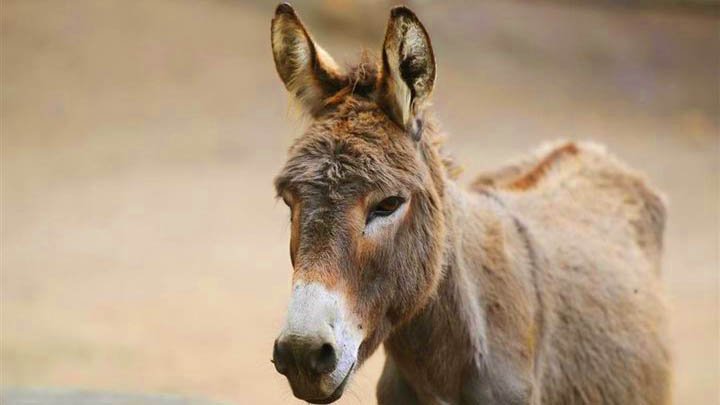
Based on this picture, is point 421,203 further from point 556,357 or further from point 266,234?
point 266,234

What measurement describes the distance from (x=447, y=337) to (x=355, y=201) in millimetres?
780

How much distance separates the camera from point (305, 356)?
298cm

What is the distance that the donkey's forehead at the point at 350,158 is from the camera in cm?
325

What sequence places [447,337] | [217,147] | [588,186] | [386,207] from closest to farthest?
[386,207] → [447,337] → [588,186] → [217,147]

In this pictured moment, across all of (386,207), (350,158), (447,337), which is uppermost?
(350,158)

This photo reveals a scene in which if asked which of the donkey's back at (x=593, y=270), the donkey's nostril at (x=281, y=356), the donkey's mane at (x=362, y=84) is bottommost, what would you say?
the donkey's back at (x=593, y=270)

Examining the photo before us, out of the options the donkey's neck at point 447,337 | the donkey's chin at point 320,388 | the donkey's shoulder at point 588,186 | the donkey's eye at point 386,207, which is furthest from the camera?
the donkey's shoulder at point 588,186

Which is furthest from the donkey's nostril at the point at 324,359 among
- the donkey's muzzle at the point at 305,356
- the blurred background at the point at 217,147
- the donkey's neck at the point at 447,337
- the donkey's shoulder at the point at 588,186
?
the blurred background at the point at 217,147

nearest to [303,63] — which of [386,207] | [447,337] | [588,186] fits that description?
[386,207]

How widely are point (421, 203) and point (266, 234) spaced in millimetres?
7808

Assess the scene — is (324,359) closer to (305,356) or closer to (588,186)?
(305,356)

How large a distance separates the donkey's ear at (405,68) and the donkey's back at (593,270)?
1070 mm

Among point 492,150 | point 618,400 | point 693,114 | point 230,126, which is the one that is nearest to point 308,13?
point 230,126

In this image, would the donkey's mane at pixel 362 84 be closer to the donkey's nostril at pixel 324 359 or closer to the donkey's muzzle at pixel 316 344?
the donkey's muzzle at pixel 316 344
